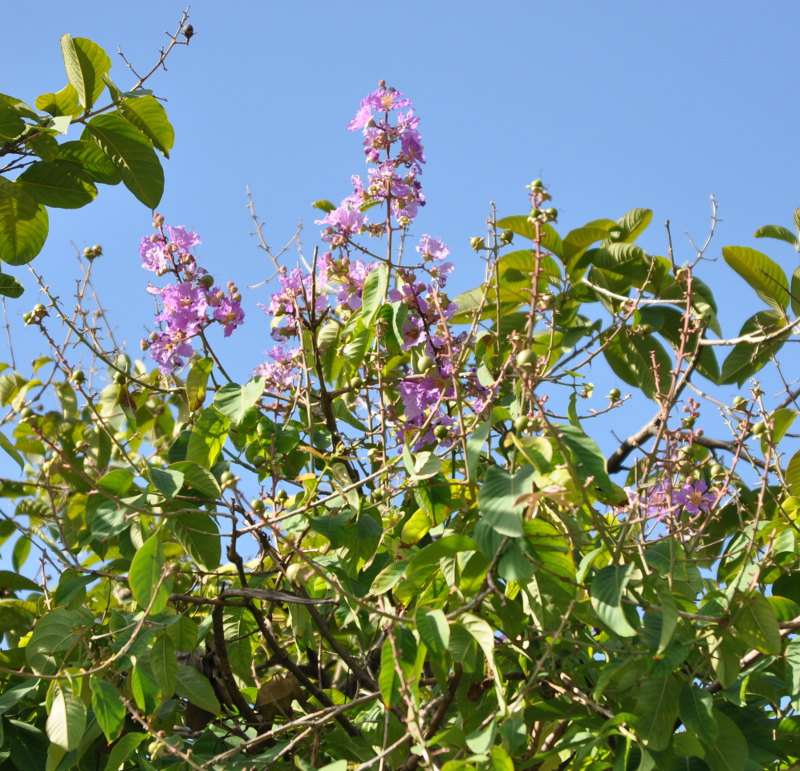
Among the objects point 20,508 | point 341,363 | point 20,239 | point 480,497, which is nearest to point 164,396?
point 20,508

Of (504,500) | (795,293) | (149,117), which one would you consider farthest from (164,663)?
(795,293)

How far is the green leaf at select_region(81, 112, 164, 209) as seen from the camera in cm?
139

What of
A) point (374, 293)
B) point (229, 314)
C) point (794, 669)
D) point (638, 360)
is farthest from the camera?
point (229, 314)

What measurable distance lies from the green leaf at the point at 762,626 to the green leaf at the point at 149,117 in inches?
42.3

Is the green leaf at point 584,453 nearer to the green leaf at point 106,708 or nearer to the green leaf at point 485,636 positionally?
the green leaf at point 485,636

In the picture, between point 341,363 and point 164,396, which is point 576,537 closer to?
point 341,363

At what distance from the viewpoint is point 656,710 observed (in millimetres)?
1122

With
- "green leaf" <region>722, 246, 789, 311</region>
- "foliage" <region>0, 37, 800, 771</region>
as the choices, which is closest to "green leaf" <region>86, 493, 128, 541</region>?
"foliage" <region>0, 37, 800, 771</region>

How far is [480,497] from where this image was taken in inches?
40.9

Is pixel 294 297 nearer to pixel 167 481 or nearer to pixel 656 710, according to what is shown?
pixel 167 481

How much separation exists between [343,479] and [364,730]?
0.39 metres

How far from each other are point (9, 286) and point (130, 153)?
1.00 ft

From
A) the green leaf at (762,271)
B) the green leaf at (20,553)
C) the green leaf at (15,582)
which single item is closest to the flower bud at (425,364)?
the green leaf at (762,271)

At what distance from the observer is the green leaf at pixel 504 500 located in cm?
99
